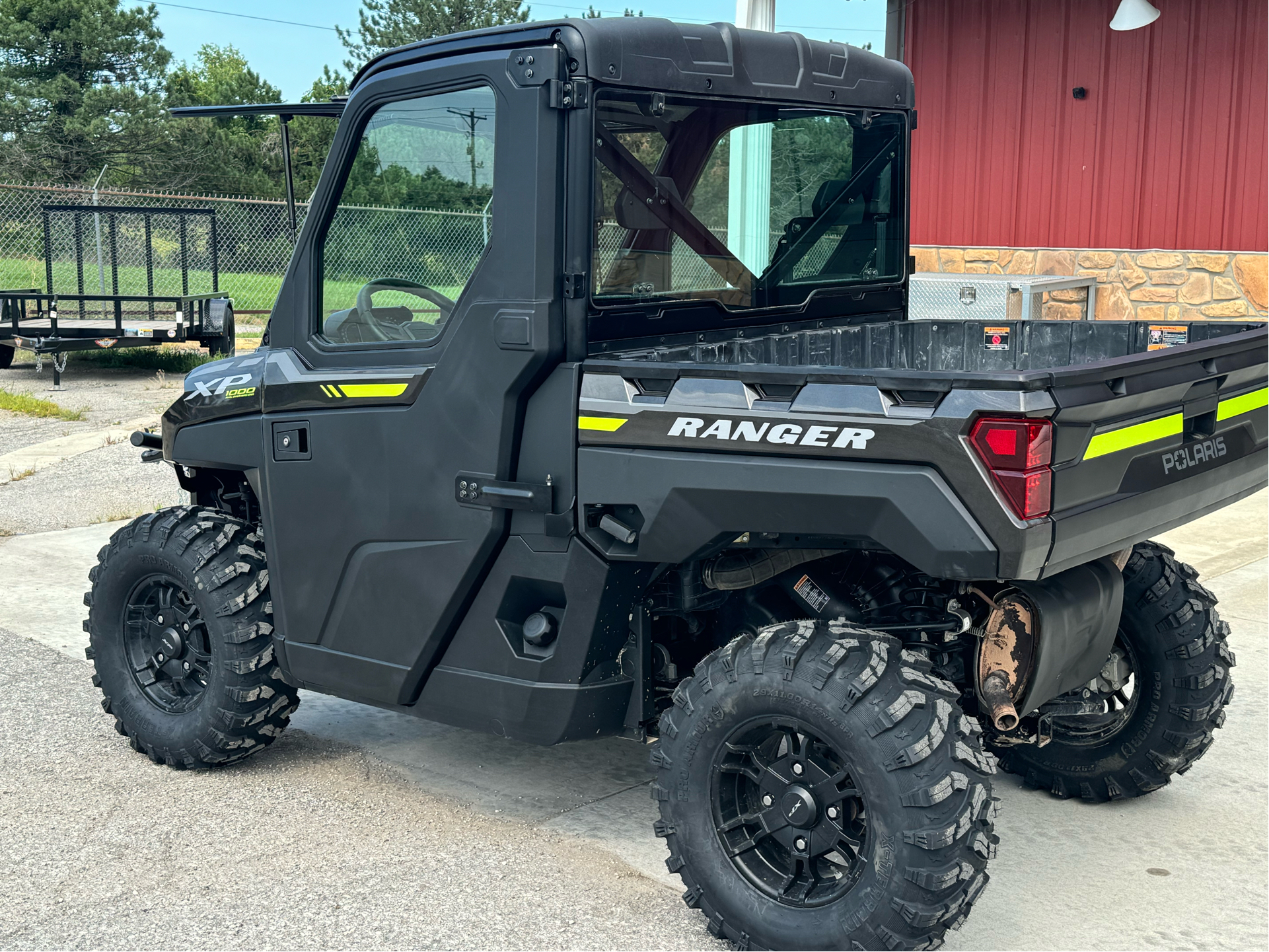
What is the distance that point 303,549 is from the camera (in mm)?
4281

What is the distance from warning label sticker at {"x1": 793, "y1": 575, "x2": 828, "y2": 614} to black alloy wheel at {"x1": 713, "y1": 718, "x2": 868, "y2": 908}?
44cm

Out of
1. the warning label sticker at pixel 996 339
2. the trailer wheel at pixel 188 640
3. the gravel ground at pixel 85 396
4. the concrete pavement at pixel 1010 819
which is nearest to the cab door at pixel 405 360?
the trailer wheel at pixel 188 640

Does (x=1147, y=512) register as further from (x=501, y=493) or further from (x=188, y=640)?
(x=188, y=640)

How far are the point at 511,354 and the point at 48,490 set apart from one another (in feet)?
23.7

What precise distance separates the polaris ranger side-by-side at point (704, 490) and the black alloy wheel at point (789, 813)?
0.01 meters

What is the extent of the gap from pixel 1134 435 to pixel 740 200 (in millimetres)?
1484

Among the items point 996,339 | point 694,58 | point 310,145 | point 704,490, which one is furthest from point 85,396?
point 704,490

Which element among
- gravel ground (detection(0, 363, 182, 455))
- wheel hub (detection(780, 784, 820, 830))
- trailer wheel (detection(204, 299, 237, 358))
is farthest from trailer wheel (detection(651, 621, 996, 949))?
trailer wheel (detection(204, 299, 237, 358))

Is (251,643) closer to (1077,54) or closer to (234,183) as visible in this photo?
(1077,54)

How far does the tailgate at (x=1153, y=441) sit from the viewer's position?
3.09m

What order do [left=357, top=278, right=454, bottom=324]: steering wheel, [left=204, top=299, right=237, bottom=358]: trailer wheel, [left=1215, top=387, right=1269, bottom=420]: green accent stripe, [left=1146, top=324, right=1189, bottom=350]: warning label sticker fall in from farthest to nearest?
[left=204, top=299, right=237, bottom=358]: trailer wheel, [left=1146, top=324, right=1189, bottom=350]: warning label sticker, [left=357, top=278, right=454, bottom=324]: steering wheel, [left=1215, top=387, right=1269, bottom=420]: green accent stripe

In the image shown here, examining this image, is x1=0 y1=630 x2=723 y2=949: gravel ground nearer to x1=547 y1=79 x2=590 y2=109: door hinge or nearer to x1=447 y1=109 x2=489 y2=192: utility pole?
x1=447 y1=109 x2=489 y2=192: utility pole

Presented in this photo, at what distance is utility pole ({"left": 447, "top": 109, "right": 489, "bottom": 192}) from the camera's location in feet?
12.4

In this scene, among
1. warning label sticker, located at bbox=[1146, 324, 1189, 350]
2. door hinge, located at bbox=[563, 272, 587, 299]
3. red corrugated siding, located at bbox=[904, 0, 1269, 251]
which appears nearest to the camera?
door hinge, located at bbox=[563, 272, 587, 299]
